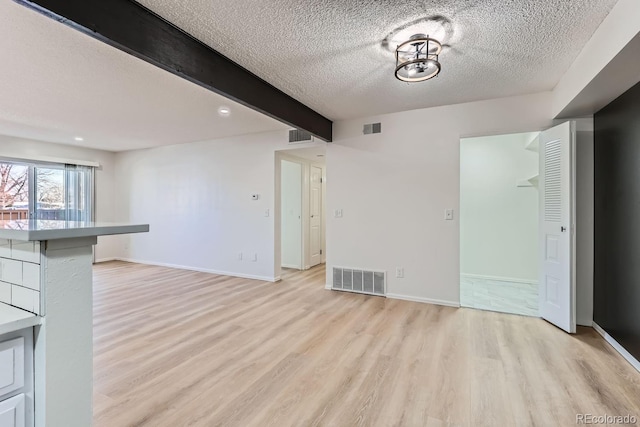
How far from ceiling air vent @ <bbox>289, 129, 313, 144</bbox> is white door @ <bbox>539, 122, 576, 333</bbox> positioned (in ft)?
9.37

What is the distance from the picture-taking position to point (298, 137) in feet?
14.9

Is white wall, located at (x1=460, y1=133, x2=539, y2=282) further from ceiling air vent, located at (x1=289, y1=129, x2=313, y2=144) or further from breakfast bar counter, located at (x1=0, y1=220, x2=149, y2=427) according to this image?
breakfast bar counter, located at (x1=0, y1=220, x2=149, y2=427)

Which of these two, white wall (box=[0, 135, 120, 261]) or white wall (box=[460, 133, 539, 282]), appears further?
white wall (box=[0, 135, 120, 261])

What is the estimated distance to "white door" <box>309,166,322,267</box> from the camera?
6082 millimetres

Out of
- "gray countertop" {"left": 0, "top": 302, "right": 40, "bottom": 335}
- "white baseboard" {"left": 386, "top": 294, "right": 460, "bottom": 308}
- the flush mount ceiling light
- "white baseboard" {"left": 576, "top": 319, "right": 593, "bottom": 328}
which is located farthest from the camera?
"white baseboard" {"left": 386, "top": 294, "right": 460, "bottom": 308}

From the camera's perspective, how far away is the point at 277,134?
475 cm

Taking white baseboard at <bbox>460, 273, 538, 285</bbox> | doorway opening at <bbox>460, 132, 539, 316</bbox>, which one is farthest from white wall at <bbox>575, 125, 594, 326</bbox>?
white baseboard at <bbox>460, 273, 538, 285</bbox>

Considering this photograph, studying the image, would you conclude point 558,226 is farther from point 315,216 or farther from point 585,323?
point 315,216

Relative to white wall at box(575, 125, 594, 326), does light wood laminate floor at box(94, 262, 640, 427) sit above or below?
below

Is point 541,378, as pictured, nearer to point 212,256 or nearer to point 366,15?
point 366,15

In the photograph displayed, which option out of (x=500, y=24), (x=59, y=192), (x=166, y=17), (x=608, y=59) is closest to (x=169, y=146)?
(x=59, y=192)

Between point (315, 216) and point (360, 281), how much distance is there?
2.40 m

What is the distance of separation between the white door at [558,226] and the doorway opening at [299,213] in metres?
3.54

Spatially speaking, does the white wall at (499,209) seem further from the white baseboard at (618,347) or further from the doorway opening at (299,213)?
the doorway opening at (299,213)
